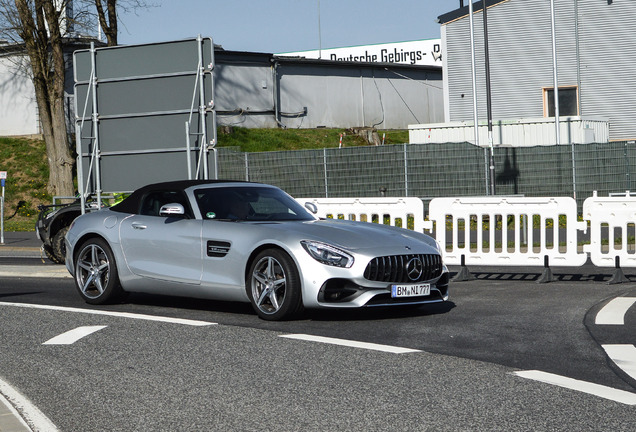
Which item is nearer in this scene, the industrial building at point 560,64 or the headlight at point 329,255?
the headlight at point 329,255

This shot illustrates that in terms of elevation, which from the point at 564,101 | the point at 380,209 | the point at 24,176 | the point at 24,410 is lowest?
the point at 24,410

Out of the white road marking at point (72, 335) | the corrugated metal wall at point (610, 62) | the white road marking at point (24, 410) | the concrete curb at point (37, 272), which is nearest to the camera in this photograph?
the white road marking at point (24, 410)

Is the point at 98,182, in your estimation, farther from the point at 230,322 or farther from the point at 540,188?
the point at 540,188

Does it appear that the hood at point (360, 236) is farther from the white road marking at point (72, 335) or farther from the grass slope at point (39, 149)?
the grass slope at point (39, 149)

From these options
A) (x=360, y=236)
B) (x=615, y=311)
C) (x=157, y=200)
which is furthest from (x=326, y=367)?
(x=157, y=200)

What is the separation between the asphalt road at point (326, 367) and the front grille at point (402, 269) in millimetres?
415

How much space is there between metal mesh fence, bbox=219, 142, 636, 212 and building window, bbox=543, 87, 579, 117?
14.0m

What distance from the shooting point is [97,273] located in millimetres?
10977

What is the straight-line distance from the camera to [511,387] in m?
6.32

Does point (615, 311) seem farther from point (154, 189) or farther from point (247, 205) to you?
point (154, 189)

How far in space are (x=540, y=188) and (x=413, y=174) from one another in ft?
12.7

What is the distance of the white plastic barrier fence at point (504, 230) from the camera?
12.9 meters

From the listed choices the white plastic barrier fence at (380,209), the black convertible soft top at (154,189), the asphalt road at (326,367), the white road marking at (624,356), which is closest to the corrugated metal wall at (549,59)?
the white plastic barrier fence at (380,209)

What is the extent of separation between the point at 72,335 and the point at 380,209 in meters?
6.44
